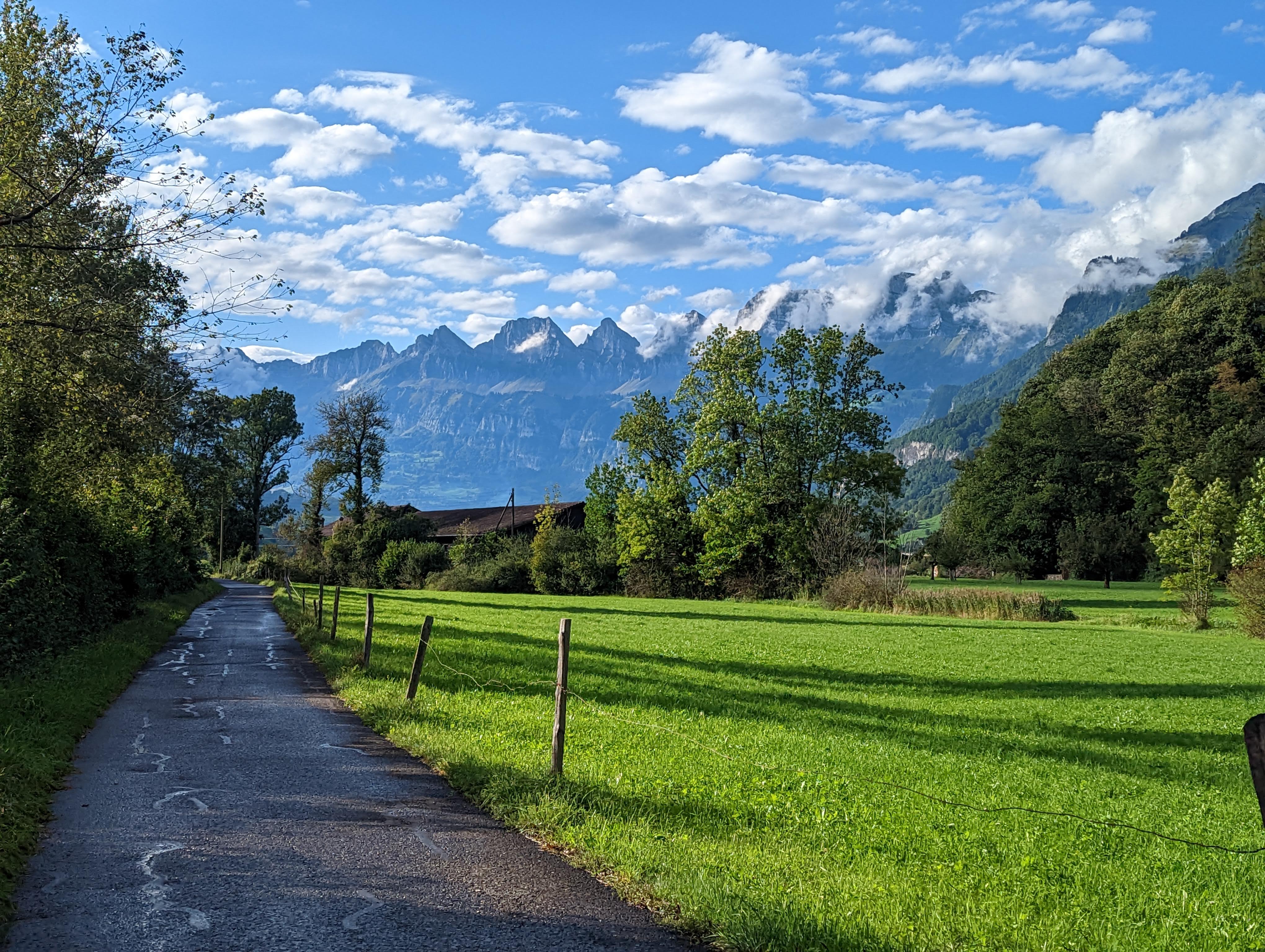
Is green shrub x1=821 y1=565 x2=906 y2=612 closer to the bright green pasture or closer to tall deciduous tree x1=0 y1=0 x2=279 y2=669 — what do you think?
the bright green pasture

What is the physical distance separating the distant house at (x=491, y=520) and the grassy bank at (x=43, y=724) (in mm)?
56597

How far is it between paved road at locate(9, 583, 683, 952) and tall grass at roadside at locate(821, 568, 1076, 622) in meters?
39.1

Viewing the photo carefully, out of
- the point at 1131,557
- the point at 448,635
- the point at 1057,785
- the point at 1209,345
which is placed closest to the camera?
the point at 1057,785

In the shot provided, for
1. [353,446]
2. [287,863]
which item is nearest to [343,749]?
[287,863]

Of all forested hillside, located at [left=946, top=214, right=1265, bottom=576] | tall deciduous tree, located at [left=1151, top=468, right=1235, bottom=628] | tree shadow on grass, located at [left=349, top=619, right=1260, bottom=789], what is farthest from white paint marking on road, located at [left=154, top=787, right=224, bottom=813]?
forested hillside, located at [left=946, top=214, right=1265, bottom=576]

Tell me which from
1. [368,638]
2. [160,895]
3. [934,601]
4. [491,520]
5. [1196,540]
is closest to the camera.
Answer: [160,895]

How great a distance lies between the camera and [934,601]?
4681 centimetres

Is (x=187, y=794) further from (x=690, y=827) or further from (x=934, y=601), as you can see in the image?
(x=934, y=601)

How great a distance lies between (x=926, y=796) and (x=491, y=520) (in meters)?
98.3

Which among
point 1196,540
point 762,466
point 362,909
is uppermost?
point 762,466

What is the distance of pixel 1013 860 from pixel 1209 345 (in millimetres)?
80271

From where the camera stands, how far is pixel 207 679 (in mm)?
18391

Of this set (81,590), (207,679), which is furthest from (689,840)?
(81,590)

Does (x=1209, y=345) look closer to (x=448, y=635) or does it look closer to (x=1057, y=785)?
(x=448, y=635)
